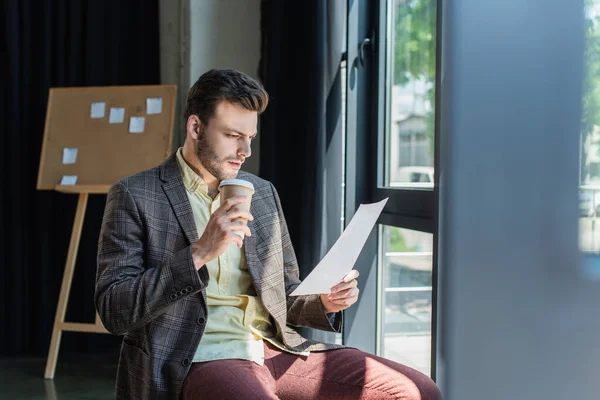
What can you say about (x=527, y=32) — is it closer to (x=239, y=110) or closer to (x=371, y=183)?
(x=239, y=110)

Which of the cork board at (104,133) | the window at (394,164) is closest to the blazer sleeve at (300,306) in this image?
the window at (394,164)

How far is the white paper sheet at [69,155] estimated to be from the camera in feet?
12.4

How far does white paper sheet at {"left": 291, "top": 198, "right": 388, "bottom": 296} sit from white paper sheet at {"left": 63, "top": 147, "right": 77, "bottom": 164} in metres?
2.49

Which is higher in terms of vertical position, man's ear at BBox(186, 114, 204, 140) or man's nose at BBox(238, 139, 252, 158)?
man's ear at BBox(186, 114, 204, 140)

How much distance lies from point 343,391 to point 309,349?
0.52ft

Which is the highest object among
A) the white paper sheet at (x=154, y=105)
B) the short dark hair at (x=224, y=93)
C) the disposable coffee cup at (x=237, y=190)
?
the white paper sheet at (x=154, y=105)

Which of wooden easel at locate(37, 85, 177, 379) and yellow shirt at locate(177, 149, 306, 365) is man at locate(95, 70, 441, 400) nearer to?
yellow shirt at locate(177, 149, 306, 365)

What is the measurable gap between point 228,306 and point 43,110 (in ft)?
9.47

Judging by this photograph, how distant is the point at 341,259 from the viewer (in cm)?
158

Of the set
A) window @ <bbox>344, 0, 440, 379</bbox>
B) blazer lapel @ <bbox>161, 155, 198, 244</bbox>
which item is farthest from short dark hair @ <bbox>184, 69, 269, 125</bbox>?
window @ <bbox>344, 0, 440, 379</bbox>

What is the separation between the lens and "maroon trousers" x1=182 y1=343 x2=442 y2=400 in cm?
157

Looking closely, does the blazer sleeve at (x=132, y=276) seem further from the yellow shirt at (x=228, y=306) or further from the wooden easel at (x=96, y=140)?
the wooden easel at (x=96, y=140)

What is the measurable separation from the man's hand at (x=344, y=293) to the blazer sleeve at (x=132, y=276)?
37 cm

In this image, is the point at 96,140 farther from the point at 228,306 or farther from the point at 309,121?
the point at 228,306
